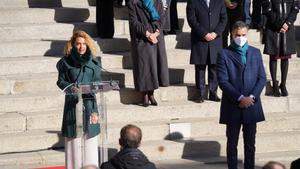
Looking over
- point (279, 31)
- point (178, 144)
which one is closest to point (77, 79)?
point (178, 144)

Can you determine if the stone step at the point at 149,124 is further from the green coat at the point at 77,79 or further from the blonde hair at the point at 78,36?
the blonde hair at the point at 78,36

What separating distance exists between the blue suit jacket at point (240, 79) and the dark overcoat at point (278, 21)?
2.28 m

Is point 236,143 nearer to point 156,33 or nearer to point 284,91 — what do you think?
point 156,33

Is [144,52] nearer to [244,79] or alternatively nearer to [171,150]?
[171,150]

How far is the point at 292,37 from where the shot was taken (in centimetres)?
1214

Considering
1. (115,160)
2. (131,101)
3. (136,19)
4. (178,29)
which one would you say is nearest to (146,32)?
(136,19)

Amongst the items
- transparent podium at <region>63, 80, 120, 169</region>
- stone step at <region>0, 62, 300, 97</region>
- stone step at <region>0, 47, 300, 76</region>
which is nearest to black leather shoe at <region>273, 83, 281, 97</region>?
stone step at <region>0, 62, 300, 97</region>

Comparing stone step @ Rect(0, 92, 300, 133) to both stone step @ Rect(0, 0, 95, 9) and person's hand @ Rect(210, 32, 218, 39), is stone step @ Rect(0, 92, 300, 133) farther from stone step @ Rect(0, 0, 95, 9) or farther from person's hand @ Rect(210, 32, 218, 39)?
stone step @ Rect(0, 0, 95, 9)

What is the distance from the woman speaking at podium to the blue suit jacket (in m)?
1.38

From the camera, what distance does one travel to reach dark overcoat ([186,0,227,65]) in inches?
462

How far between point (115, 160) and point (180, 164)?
369cm

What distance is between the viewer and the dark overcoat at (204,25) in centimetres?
1174

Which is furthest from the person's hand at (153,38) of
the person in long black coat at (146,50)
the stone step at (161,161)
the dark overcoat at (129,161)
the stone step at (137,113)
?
the dark overcoat at (129,161)

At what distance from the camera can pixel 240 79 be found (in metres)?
9.72
